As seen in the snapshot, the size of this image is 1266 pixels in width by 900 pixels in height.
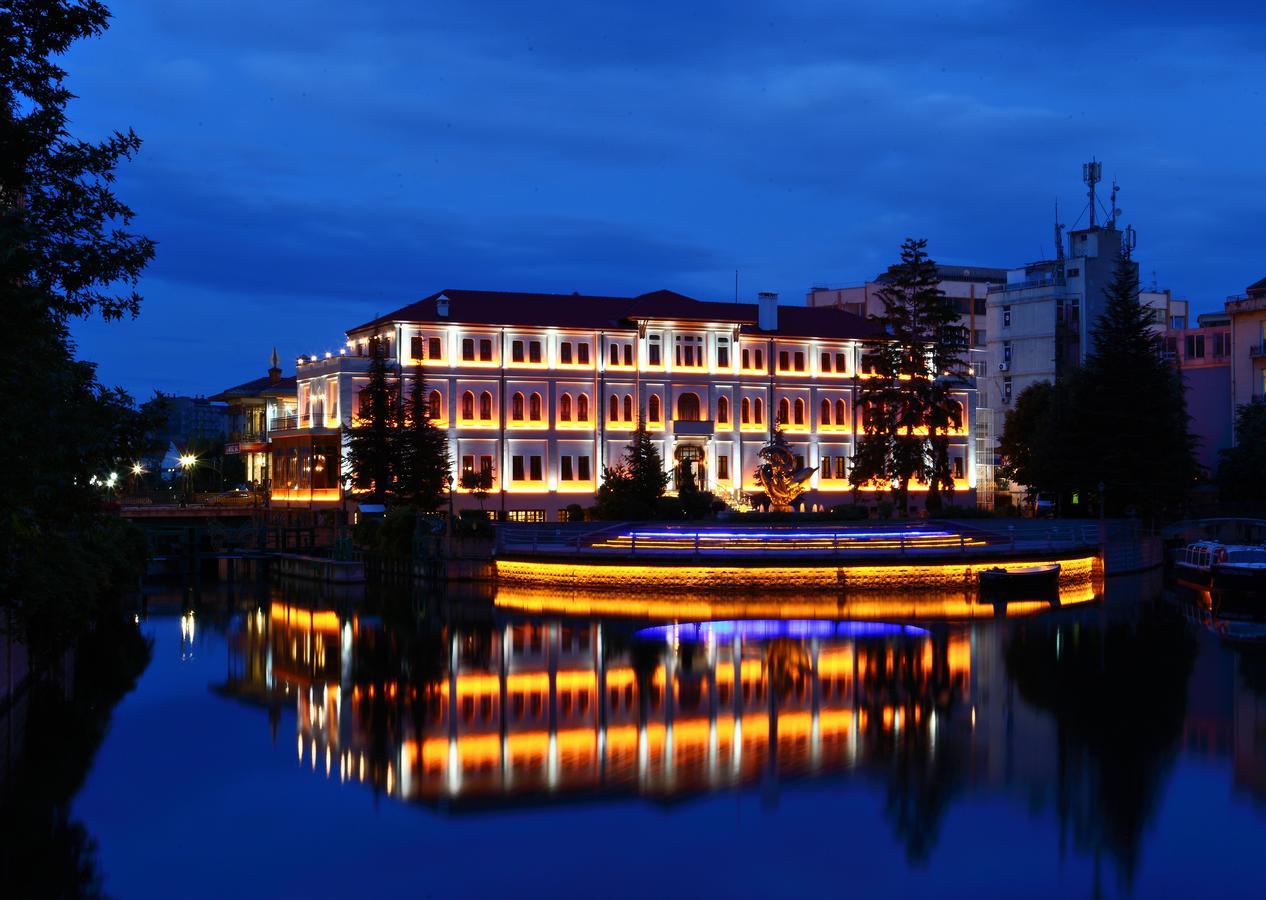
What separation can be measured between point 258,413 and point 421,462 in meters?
31.3

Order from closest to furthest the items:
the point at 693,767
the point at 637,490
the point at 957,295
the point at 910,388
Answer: the point at 693,767 → the point at 637,490 → the point at 910,388 → the point at 957,295

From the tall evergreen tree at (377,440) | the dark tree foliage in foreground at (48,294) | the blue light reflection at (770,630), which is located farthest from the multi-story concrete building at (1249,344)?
the dark tree foliage in foreground at (48,294)

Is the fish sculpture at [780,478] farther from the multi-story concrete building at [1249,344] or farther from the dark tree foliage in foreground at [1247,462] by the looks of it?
the multi-story concrete building at [1249,344]

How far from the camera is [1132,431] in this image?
63.8 metres

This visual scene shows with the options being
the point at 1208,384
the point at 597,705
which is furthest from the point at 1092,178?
the point at 597,705

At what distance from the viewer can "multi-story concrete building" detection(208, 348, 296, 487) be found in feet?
268

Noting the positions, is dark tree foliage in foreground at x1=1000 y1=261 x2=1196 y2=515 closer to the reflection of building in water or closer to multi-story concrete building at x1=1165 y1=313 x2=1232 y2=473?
multi-story concrete building at x1=1165 y1=313 x2=1232 y2=473

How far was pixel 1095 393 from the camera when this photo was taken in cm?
6456

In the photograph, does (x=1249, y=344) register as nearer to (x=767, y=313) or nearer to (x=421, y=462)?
(x=767, y=313)

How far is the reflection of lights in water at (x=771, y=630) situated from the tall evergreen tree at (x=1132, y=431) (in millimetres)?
27987

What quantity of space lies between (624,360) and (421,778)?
54344mm

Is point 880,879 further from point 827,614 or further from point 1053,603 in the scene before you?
point 1053,603

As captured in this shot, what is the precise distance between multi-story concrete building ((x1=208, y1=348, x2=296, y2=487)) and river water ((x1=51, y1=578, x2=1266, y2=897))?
149 feet

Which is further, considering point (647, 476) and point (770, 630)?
point (647, 476)
